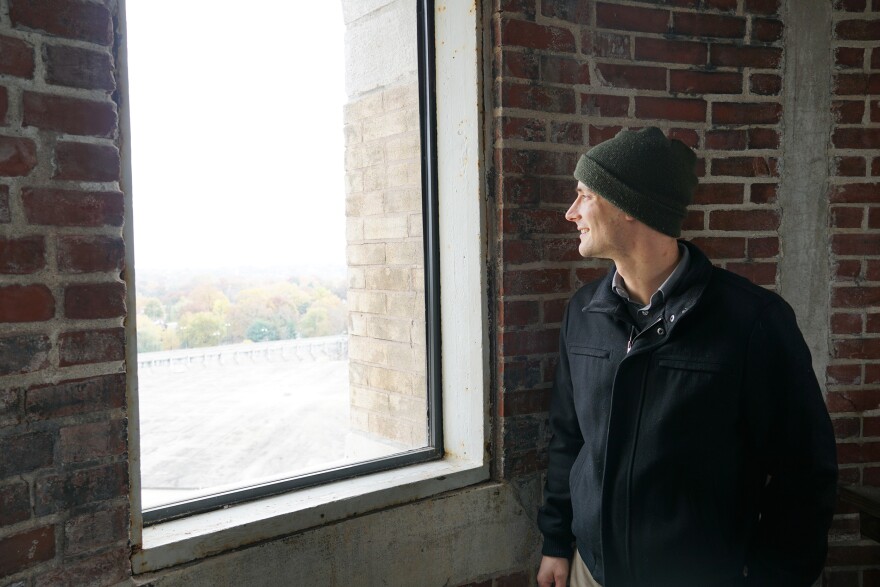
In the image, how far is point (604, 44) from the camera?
7.17ft

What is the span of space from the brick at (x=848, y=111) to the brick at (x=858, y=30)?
0.22 metres

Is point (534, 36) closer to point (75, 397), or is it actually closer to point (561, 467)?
point (561, 467)

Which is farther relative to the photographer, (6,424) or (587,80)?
(587,80)

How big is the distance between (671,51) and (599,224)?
0.82 meters

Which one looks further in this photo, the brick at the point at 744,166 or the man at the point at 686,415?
the brick at the point at 744,166

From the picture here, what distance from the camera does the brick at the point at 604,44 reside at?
2.16 metres

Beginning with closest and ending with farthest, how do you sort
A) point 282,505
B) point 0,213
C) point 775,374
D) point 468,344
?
point 0,213 → point 775,374 → point 282,505 → point 468,344

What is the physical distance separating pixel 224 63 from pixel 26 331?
1002 mm

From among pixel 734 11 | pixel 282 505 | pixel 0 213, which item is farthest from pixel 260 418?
pixel 734 11

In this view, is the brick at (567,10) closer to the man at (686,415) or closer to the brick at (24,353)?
the man at (686,415)

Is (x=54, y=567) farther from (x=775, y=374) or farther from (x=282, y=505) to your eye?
(x=775, y=374)

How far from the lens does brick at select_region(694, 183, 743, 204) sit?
229 cm

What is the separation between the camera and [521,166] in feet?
6.88

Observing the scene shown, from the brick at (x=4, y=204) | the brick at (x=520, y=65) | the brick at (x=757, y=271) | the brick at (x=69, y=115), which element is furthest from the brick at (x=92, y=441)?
the brick at (x=757, y=271)
